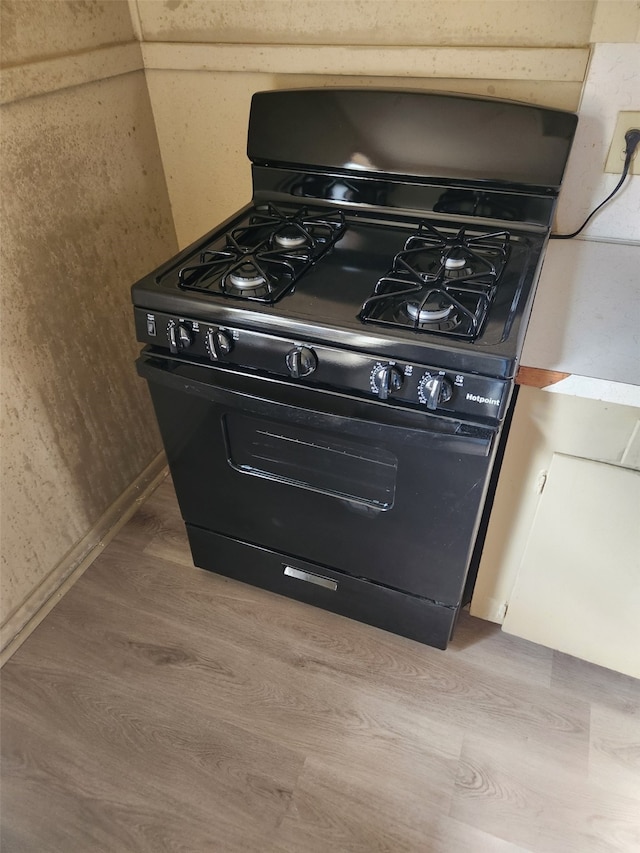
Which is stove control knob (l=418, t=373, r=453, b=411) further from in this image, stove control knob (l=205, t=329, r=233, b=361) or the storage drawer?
the storage drawer

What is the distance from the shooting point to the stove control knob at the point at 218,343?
103 cm

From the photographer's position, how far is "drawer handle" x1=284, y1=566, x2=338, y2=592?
4.43ft

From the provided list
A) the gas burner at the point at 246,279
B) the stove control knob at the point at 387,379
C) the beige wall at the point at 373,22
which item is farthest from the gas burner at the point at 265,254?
the beige wall at the point at 373,22

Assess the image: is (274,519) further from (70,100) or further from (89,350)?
(70,100)

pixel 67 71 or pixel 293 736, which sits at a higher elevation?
pixel 67 71

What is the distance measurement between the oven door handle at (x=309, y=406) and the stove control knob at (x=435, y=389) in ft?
0.13

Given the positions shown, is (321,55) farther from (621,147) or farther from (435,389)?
(435,389)

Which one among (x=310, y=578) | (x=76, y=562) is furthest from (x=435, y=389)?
(x=76, y=562)

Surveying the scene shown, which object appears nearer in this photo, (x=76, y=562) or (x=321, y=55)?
(x=321, y=55)

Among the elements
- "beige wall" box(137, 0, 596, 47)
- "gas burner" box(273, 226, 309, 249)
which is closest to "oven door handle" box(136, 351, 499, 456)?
"gas burner" box(273, 226, 309, 249)

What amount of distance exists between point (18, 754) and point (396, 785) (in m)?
0.80

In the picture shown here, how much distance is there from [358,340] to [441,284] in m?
0.19

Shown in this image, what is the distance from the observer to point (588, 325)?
3.32ft

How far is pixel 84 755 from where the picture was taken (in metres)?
1.26
